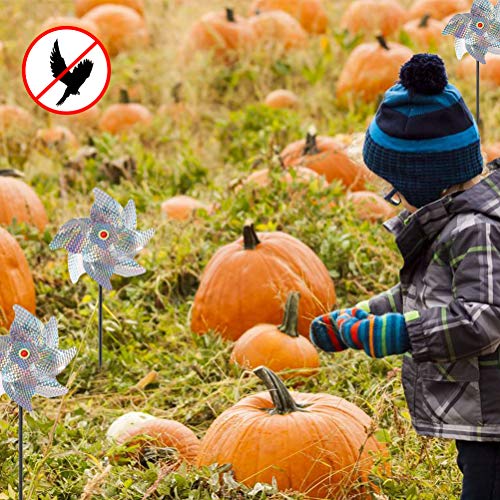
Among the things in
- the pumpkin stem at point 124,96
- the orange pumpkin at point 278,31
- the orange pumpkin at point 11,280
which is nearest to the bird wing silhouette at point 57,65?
the orange pumpkin at point 11,280

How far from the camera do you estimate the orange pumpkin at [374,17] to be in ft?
34.2

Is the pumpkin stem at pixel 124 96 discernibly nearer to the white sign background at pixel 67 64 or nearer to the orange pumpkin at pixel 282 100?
the orange pumpkin at pixel 282 100

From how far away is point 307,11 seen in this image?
36.3ft

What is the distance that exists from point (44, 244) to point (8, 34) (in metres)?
5.95

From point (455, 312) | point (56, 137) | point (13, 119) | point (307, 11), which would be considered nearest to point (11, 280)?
point (455, 312)

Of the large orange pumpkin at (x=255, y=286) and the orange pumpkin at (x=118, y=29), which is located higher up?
the orange pumpkin at (x=118, y=29)

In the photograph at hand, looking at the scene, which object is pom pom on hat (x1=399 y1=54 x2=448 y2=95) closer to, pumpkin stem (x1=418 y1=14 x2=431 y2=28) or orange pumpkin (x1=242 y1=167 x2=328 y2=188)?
orange pumpkin (x1=242 y1=167 x2=328 y2=188)

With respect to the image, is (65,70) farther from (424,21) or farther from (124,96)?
(424,21)

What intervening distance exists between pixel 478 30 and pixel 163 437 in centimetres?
207

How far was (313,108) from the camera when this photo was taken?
8758 mm

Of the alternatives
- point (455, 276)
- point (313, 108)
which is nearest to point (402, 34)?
point (313, 108)

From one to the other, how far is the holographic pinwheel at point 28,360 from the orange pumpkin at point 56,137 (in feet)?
16.6

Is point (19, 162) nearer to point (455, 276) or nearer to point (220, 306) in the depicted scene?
point (220, 306)

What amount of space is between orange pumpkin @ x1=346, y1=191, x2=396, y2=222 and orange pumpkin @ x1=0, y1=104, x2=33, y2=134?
332cm
